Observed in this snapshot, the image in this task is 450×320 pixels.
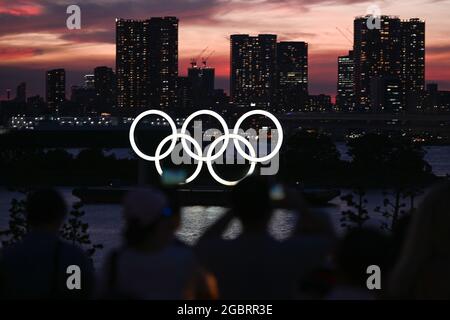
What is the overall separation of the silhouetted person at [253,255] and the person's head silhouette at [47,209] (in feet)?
2.14

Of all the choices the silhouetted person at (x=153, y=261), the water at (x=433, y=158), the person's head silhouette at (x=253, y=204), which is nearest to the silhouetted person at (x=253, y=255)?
the person's head silhouette at (x=253, y=204)

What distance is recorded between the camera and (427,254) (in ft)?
11.4

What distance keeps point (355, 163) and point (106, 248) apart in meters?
44.7

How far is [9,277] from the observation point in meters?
3.85

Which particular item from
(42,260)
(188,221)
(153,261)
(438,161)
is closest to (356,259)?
(153,261)

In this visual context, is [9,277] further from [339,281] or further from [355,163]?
[355,163]

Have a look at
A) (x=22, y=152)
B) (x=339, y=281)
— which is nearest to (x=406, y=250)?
(x=339, y=281)

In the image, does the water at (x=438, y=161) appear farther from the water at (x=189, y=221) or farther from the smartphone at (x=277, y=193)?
the smartphone at (x=277, y=193)

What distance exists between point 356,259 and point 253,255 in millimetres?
514

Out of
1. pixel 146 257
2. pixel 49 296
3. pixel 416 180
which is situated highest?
pixel 146 257

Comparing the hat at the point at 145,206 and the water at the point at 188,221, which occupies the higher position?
the hat at the point at 145,206

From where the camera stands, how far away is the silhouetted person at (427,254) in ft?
11.3

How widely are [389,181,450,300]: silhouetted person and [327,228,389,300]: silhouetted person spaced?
0.80ft

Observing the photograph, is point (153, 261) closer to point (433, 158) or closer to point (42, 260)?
point (42, 260)
